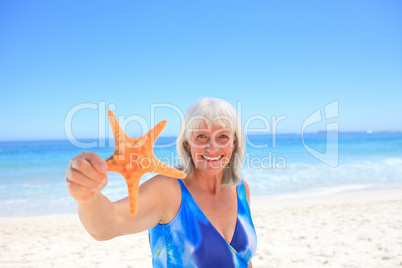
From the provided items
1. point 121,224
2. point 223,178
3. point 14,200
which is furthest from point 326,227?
point 14,200

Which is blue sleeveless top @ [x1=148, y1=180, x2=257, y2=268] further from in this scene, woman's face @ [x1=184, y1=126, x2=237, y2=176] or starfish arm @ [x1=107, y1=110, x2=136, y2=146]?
starfish arm @ [x1=107, y1=110, x2=136, y2=146]

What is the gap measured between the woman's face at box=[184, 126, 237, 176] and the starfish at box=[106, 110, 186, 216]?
98 centimetres

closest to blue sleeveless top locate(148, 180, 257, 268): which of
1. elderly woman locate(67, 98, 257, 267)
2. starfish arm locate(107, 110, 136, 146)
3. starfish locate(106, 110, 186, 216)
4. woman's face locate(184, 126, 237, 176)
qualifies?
elderly woman locate(67, 98, 257, 267)

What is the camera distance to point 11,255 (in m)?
4.99

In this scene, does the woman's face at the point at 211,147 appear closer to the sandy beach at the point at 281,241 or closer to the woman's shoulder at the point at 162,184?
the woman's shoulder at the point at 162,184

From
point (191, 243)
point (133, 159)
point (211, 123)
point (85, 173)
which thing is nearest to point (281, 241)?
point (191, 243)

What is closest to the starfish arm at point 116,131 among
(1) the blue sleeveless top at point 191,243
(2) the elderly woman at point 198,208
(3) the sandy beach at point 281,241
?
(2) the elderly woman at point 198,208

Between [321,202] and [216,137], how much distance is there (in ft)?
24.6

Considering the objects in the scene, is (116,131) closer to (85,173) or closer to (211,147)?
(85,173)

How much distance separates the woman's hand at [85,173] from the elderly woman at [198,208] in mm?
271

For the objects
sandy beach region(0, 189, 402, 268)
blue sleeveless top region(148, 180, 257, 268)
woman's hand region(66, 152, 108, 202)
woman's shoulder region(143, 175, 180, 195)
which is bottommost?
sandy beach region(0, 189, 402, 268)

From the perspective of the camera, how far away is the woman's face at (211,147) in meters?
2.14

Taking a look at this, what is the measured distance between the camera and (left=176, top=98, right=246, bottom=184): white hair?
2.10 meters

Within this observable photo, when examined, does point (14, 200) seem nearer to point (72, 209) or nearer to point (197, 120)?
point (72, 209)
